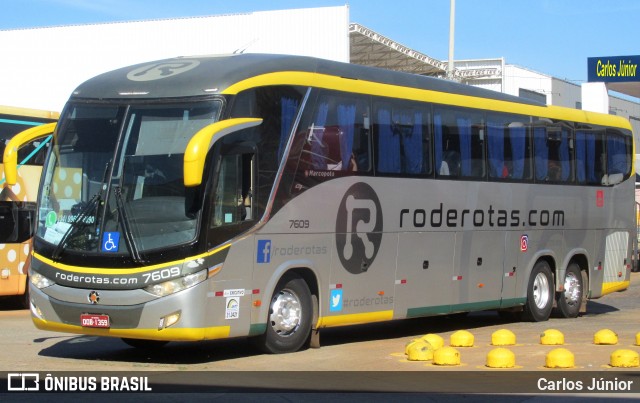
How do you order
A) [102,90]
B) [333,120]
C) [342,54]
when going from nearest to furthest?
[102,90]
[333,120]
[342,54]

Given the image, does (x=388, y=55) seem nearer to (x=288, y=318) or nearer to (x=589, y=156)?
(x=589, y=156)

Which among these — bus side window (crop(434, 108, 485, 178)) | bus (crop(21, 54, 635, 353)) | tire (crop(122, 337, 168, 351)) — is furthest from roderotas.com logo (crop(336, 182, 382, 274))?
tire (crop(122, 337, 168, 351))

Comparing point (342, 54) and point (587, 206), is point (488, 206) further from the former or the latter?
point (342, 54)

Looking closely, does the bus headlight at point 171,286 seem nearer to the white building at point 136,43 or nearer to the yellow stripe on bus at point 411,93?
the yellow stripe on bus at point 411,93

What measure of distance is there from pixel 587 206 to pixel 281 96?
8.98 metres

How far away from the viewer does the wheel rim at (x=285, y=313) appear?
12.8 m

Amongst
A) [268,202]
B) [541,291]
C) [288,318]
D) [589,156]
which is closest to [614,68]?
[589,156]

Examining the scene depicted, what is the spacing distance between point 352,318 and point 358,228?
1.25m

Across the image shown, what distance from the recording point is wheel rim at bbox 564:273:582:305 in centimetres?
1939

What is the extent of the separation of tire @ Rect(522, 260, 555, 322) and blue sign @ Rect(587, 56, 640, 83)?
73.0ft

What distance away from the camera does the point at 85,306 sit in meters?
11.6

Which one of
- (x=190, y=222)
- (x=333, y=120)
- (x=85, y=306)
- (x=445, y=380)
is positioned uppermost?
(x=333, y=120)

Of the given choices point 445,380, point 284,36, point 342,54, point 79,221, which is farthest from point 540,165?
point 284,36

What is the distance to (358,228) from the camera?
14.1 meters
